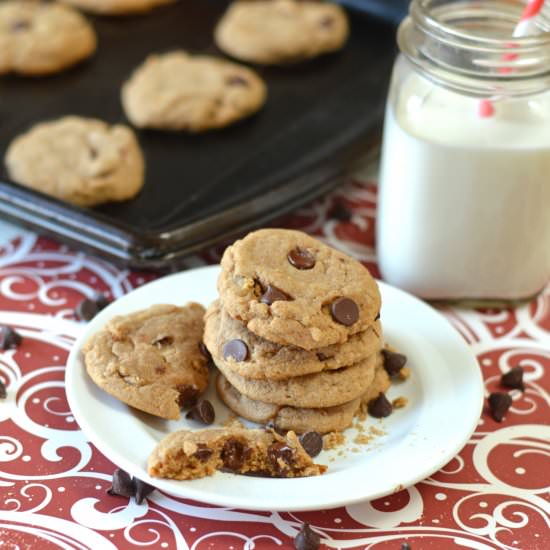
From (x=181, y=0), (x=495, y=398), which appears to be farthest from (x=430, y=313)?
(x=181, y=0)

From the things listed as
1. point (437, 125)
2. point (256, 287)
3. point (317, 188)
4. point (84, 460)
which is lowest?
point (84, 460)

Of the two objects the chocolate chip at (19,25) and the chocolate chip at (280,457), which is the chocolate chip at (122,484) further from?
the chocolate chip at (19,25)

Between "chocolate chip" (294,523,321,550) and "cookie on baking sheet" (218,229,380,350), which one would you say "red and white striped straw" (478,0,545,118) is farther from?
"chocolate chip" (294,523,321,550)

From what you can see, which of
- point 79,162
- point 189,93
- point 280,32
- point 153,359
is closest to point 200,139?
Result: point 189,93

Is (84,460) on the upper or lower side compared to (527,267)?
lower


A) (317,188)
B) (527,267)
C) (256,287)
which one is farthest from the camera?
(317,188)

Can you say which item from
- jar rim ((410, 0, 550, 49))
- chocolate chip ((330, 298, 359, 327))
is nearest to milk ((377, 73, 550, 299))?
jar rim ((410, 0, 550, 49))

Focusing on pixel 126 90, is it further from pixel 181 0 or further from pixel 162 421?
pixel 162 421
